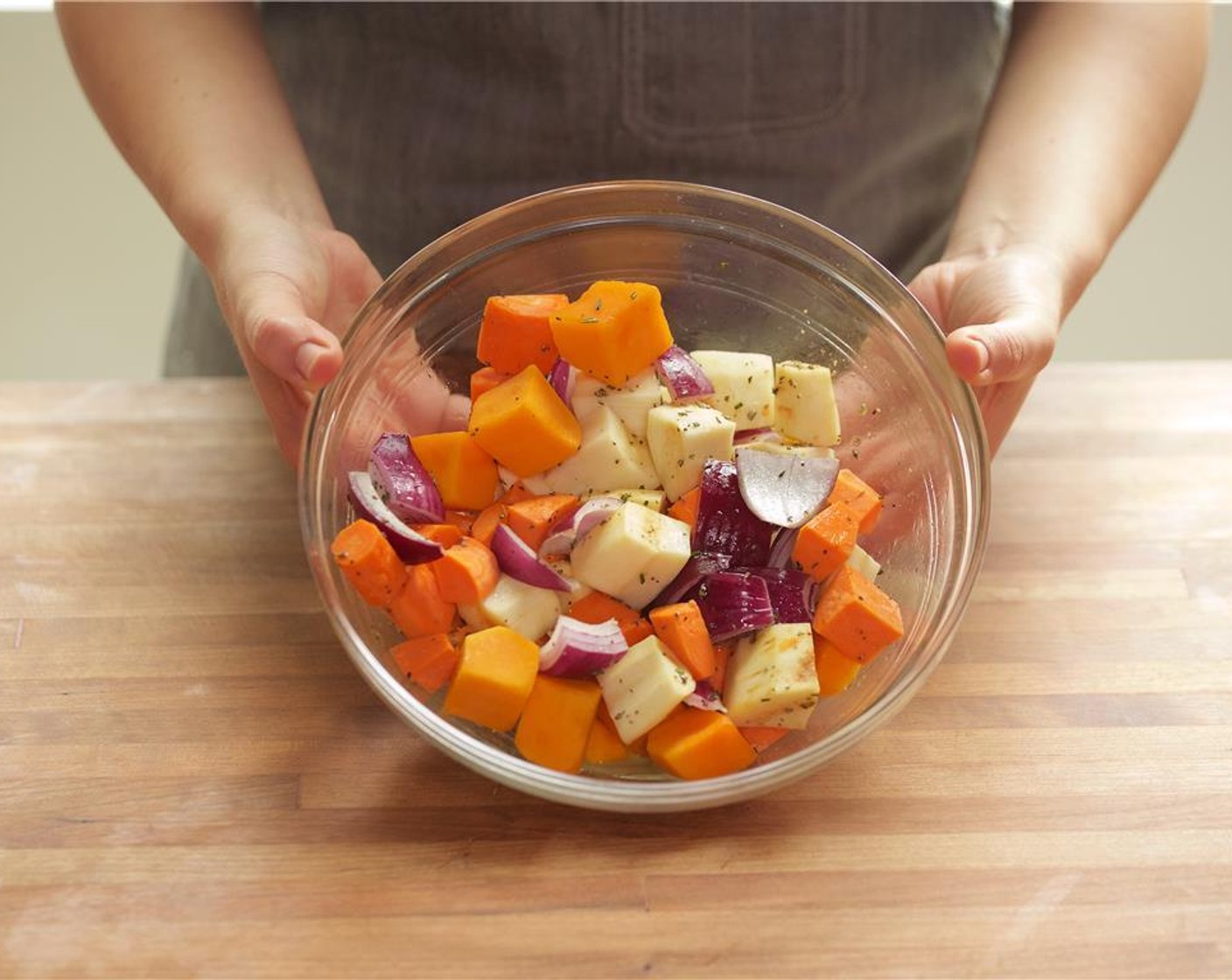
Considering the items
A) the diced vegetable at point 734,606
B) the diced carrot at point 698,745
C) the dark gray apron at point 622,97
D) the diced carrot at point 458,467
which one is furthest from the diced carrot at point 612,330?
the dark gray apron at point 622,97

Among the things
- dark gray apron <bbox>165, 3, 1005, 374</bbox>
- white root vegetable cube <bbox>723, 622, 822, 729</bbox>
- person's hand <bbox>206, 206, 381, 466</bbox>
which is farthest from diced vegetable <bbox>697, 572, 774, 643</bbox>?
dark gray apron <bbox>165, 3, 1005, 374</bbox>

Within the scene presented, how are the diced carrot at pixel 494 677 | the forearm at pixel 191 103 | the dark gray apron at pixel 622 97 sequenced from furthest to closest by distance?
1. the dark gray apron at pixel 622 97
2. the forearm at pixel 191 103
3. the diced carrot at pixel 494 677

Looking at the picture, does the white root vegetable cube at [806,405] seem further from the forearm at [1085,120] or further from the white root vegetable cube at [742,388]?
the forearm at [1085,120]

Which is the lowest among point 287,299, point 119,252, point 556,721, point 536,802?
point 119,252

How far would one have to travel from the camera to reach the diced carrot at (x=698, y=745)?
111 centimetres

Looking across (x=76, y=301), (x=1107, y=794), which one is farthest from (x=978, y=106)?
(x=76, y=301)

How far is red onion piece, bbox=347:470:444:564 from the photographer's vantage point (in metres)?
1.16

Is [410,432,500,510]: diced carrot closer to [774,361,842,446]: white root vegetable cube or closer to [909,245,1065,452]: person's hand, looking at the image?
[774,361,842,446]: white root vegetable cube

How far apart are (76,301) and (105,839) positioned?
83.2 inches

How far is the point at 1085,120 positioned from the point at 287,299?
94cm

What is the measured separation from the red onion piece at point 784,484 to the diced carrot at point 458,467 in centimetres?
24

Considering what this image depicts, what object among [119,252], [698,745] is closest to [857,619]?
[698,745]

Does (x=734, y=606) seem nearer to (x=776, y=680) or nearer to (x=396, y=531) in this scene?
(x=776, y=680)

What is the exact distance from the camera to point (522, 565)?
1.17 metres
